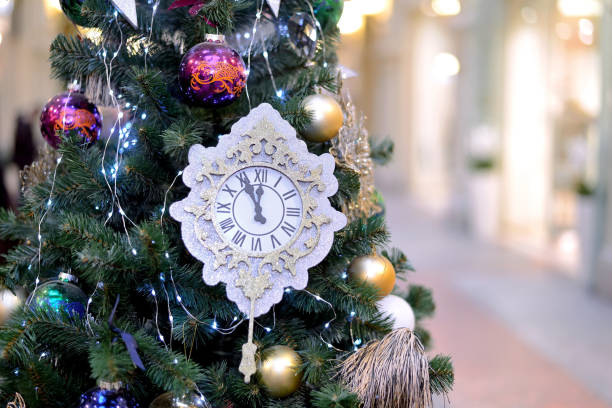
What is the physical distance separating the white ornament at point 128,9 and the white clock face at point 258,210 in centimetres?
45

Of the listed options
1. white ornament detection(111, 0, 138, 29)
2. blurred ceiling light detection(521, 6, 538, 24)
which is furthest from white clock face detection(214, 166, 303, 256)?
blurred ceiling light detection(521, 6, 538, 24)

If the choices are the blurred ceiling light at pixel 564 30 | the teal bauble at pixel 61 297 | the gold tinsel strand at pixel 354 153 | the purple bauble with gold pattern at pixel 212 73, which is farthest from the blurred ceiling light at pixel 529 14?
the teal bauble at pixel 61 297

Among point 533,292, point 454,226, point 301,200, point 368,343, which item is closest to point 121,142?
point 301,200

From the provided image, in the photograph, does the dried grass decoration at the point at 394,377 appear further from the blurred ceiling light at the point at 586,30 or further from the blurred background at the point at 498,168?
the blurred ceiling light at the point at 586,30

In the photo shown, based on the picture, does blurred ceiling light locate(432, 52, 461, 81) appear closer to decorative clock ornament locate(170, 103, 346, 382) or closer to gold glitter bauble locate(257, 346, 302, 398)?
decorative clock ornament locate(170, 103, 346, 382)

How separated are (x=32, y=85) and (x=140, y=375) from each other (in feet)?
46.9

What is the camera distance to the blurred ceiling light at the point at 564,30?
8.66m

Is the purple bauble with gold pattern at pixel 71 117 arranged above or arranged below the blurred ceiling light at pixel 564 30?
below

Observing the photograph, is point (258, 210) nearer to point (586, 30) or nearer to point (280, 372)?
point (280, 372)

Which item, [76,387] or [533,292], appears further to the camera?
[533,292]

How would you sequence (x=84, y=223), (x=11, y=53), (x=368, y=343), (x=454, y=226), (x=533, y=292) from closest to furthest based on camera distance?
(x=84, y=223) → (x=368, y=343) → (x=533, y=292) → (x=454, y=226) → (x=11, y=53)

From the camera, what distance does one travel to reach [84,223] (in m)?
1.47

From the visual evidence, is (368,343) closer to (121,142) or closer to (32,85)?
(121,142)

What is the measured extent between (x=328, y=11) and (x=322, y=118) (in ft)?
1.39
